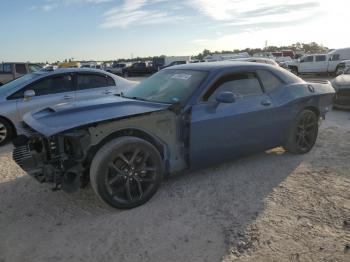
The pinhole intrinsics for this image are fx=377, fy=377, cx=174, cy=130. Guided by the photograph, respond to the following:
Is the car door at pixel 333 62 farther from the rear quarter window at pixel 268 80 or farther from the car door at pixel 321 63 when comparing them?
the rear quarter window at pixel 268 80

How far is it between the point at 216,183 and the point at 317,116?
2.35 m

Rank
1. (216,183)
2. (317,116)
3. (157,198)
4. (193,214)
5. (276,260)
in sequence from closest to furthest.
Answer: (276,260)
(193,214)
(157,198)
(216,183)
(317,116)

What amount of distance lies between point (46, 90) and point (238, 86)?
436cm

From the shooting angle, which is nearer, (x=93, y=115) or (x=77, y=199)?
(x=93, y=115)

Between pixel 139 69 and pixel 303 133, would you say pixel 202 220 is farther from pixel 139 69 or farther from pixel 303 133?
pixel 139 69

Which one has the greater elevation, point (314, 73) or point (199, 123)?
point (199, 123)

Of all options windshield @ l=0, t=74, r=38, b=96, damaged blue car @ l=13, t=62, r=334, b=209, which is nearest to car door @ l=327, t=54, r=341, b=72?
damaged blue car @ l=13, t=62, r=334, b=209

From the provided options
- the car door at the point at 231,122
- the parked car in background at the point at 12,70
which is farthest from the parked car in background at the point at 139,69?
the car door at the point at 231,122

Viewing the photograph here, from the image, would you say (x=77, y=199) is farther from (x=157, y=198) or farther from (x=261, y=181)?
(x=261, y=181)

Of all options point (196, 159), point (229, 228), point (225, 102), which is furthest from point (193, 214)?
point (225, 102)

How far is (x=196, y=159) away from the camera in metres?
4.67

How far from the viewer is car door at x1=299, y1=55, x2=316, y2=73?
90.1 ft

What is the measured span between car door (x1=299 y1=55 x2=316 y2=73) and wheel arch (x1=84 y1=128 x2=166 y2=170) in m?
25.5

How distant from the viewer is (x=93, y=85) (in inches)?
323
